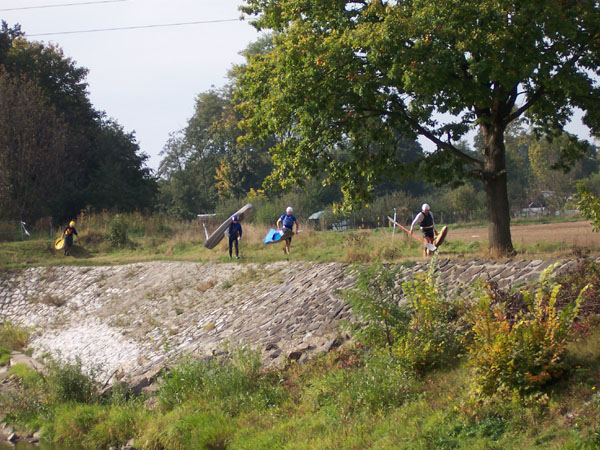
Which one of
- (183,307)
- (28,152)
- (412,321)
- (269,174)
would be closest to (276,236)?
(183,307)

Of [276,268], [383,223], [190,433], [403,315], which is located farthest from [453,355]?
[383,223]

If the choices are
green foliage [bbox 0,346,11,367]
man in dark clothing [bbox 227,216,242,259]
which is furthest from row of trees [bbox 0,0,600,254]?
green foliage [bbox 0,346,11,367]

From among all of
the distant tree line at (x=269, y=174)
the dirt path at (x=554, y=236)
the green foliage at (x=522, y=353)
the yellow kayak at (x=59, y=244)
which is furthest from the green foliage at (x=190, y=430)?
the distant tree line at (x=269, y=174)

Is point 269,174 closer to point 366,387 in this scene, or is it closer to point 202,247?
point 202,247

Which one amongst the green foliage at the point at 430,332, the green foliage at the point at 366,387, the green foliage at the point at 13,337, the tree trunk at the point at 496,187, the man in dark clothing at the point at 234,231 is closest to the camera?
the green foliage at the point at 366,387

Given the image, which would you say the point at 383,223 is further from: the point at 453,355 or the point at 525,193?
the point at 453,355

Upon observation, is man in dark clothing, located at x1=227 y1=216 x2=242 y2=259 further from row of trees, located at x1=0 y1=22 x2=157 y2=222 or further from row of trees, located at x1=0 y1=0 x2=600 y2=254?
row of trees, located at x1=0 y1=22 x2=157 y2=222

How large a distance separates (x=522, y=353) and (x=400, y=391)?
2131 millimetres

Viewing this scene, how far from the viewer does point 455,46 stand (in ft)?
48.8

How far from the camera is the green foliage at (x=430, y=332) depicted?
10.9m

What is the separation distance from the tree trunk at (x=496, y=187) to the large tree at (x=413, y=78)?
0.02 m

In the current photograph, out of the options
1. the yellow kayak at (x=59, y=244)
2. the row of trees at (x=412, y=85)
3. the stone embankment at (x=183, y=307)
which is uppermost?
the row of trees at (x=412, y=85)

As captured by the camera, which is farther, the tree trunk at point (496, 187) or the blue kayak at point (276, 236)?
the blue kayak at point (276, 236)

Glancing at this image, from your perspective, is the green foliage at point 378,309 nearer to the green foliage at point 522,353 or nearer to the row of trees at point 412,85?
the green foliage at point 522,353
